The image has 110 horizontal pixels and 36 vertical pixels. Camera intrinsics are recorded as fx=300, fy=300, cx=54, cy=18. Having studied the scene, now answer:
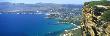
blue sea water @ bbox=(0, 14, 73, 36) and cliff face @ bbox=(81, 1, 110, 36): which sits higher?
cliff face @ bbox=(81, 1, 110, 36)

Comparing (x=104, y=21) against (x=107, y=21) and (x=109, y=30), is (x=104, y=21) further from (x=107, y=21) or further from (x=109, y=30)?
(x=109, y=30)

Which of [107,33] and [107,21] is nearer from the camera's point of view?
[107,33]

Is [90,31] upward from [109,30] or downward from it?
downward

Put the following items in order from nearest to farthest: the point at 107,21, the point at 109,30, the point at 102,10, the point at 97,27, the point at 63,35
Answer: the point at 109,30, the point at 107,21, the point at 97,27, the point at 102,10, the point at 63,35

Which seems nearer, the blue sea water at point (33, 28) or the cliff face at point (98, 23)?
the cliff face at point (98, 23)

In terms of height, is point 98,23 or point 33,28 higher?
point 98,23

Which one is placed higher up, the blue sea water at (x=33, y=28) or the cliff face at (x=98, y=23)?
the cliff face at (x=98, y=23)

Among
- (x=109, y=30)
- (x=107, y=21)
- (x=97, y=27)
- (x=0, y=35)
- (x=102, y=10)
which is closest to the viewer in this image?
(x=109, y=30)

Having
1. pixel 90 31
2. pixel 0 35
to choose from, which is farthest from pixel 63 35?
pixel 90 31

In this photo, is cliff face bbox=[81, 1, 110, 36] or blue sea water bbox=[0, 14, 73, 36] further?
blue sea water bbox=[0, 14, 73, 36]

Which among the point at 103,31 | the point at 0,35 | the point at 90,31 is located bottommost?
the point at 0,35

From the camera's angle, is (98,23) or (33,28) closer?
(98,23)
